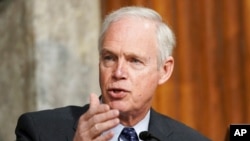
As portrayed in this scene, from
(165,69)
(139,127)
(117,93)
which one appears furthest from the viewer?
(165,69)

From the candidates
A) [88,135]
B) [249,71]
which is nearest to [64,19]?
[249,71]

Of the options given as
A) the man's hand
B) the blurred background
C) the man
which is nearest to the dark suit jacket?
the man

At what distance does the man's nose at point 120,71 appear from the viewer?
11.3ft

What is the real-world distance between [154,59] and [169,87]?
1.11 m

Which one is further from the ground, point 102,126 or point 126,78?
point 126,78

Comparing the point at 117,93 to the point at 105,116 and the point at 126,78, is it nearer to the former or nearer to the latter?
the point at 126,78

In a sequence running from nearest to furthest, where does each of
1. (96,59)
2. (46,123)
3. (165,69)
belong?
(46,123) < (165,69) < (96,59)

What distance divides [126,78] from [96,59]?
4.24ft

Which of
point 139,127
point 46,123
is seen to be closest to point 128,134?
point 139,127

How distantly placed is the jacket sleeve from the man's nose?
428 millimetres

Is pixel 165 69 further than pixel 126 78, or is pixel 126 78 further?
pixel 165 69

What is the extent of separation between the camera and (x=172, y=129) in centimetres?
387

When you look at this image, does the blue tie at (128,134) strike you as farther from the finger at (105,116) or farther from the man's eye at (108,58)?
the finger at (105,116)

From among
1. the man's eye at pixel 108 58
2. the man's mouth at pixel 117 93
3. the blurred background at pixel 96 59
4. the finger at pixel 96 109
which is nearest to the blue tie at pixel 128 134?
the man's mouth at pixel 117 93
